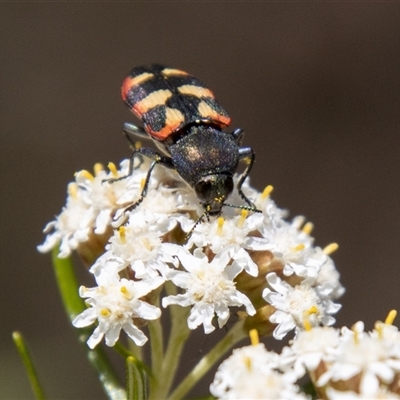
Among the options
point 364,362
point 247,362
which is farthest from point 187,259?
point 364,362

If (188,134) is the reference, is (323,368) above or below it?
below

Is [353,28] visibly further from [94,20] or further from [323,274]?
[323,274]

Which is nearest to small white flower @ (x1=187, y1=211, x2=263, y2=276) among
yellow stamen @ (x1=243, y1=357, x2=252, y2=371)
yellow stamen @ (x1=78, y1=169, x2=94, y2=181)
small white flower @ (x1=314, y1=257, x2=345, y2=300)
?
small white flower @ (x1=314, y1=257, x2=345, y2=300)

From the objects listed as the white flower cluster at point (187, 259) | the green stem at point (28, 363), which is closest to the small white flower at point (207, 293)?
the white flower cluster at point (187, 259)

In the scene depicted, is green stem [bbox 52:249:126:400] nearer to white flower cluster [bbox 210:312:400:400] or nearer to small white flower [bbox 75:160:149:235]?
small white flower [bbox 75:160:149:235]

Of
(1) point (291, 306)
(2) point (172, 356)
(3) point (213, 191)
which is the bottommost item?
(1) point (291, 306)

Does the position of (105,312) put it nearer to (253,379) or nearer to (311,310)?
(253,379)

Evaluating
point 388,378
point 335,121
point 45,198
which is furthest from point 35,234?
point 388,378
